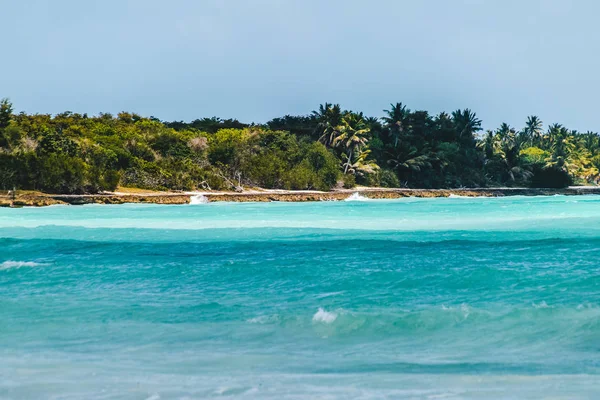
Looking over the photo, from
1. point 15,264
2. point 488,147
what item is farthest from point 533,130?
point 15,264

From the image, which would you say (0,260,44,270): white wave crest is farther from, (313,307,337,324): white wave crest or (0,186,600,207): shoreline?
(0,186,600,207): shoreline

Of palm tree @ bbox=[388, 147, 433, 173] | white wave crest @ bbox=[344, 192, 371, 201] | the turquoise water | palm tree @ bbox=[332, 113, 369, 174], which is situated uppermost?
palm tree @ bbox=[332, 113, 369, 174]

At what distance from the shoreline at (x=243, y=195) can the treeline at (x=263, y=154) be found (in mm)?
1686

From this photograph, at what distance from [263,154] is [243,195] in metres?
10.9

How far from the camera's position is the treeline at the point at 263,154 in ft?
165

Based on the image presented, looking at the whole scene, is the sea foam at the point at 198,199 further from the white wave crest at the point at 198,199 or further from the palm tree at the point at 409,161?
the palm tree at the point at 409,161

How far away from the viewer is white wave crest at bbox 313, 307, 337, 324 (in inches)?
366

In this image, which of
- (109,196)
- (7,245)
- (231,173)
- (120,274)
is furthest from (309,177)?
(120,274)

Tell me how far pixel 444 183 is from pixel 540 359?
79.1 meters

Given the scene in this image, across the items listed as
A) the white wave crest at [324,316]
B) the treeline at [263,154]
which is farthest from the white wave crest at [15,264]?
the treeline at [263,154]

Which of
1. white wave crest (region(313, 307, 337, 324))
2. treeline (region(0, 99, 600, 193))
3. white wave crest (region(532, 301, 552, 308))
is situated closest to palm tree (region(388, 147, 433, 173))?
treeline (region(0, 99, 600, 193))

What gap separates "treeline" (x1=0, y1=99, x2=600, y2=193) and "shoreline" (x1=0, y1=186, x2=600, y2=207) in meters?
1.69

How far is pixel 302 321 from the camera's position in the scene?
30.6 feet

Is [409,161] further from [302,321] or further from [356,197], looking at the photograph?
[302,321]
